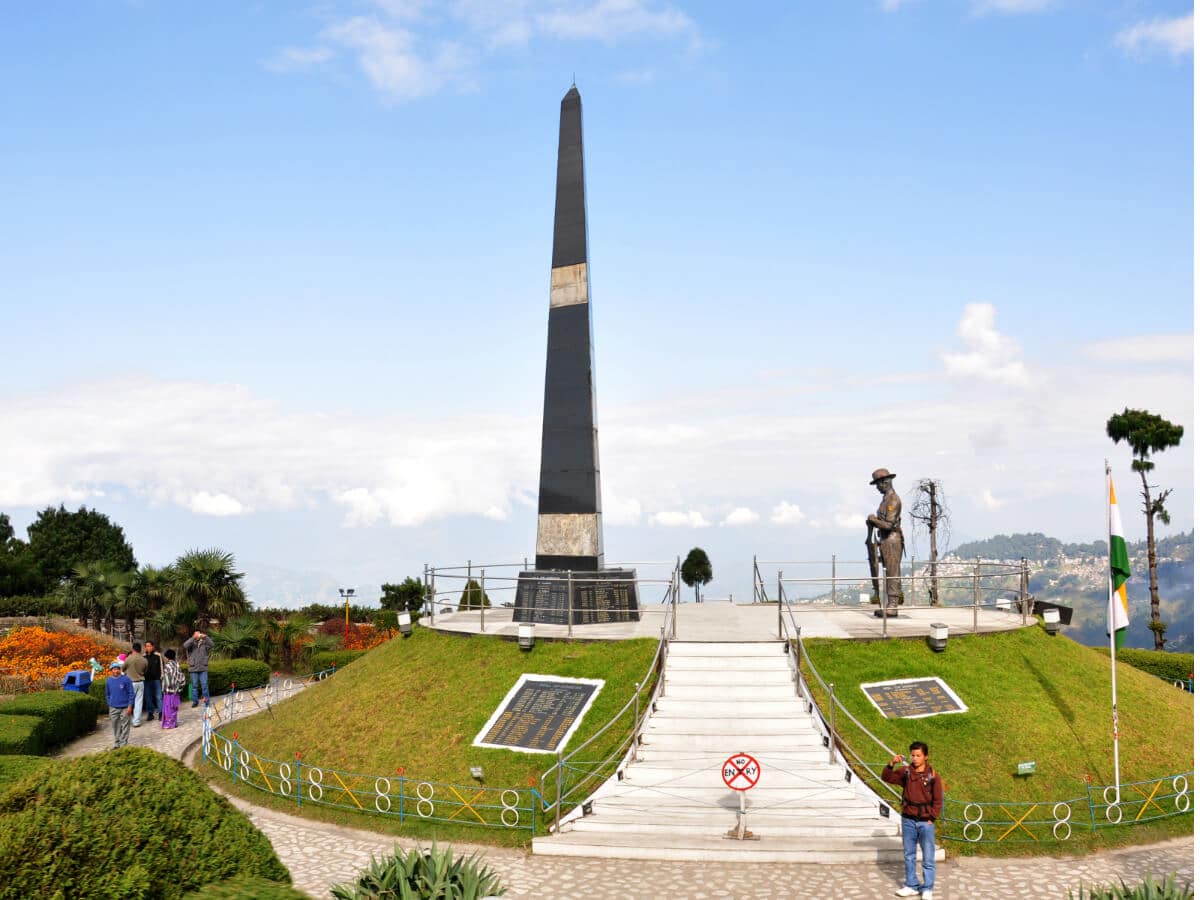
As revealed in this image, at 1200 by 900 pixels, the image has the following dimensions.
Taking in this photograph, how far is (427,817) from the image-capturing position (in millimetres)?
15258

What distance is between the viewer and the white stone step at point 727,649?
19281 mm

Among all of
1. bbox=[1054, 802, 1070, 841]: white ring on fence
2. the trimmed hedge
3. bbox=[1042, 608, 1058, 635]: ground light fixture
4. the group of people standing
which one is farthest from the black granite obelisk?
the trimmed hedge

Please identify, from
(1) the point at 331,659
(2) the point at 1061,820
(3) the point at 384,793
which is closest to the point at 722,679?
(2) the point at 1061,820

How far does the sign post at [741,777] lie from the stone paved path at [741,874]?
0.72 m

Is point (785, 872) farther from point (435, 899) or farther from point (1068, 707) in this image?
point (1068, 707)

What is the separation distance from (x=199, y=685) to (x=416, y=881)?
20.7 m

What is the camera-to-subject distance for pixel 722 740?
16.6m

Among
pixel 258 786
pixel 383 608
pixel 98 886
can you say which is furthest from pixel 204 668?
pixel 383 608

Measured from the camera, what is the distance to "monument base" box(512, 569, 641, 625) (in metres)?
22.6

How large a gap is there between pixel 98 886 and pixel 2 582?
6867 centimetres

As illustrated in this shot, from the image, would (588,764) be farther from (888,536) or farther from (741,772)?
(888,536)

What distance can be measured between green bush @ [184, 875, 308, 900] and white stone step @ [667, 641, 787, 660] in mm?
12004

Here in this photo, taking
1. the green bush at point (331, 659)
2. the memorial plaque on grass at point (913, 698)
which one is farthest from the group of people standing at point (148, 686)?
the memorial plaque on grass at point (913, 698)

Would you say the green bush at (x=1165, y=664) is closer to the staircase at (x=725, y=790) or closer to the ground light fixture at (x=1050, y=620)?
the ground light fixture at (x=1050, y=620)
